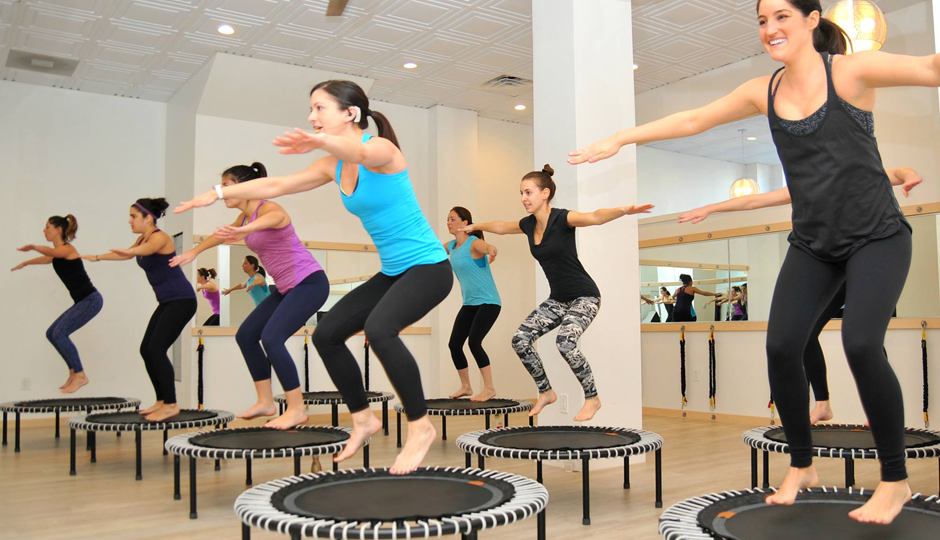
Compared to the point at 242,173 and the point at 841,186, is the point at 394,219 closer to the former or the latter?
the point at 841,186

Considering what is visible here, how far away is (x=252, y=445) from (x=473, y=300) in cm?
262

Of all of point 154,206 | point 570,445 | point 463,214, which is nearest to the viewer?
point 570,445

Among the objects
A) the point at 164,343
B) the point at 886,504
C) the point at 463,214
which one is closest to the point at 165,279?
the point at 164,343

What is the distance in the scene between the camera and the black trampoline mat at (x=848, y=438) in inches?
121

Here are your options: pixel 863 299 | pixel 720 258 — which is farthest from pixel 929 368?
pixel 863 299

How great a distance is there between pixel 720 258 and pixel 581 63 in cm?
298

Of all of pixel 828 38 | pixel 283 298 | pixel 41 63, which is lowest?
pixel 283 298

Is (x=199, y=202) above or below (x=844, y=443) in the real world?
above

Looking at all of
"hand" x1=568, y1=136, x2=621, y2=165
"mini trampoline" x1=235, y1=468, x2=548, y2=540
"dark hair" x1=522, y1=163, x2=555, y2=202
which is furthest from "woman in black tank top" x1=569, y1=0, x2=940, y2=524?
"dark hair" x1=522, y1=163, x2=555, y2=202

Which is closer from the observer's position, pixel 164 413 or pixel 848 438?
pixel 848 438

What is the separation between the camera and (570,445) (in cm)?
316

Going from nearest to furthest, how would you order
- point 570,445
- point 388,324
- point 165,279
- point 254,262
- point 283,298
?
point 388,324, point 570,445, point 283,298, point 165,279, point 254,262

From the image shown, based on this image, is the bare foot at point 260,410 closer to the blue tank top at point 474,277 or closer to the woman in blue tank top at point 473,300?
the woman in blue tank top at point 473,300

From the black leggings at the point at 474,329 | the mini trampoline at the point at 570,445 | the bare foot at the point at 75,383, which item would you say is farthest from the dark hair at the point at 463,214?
the bare foot at the point at 75,383
